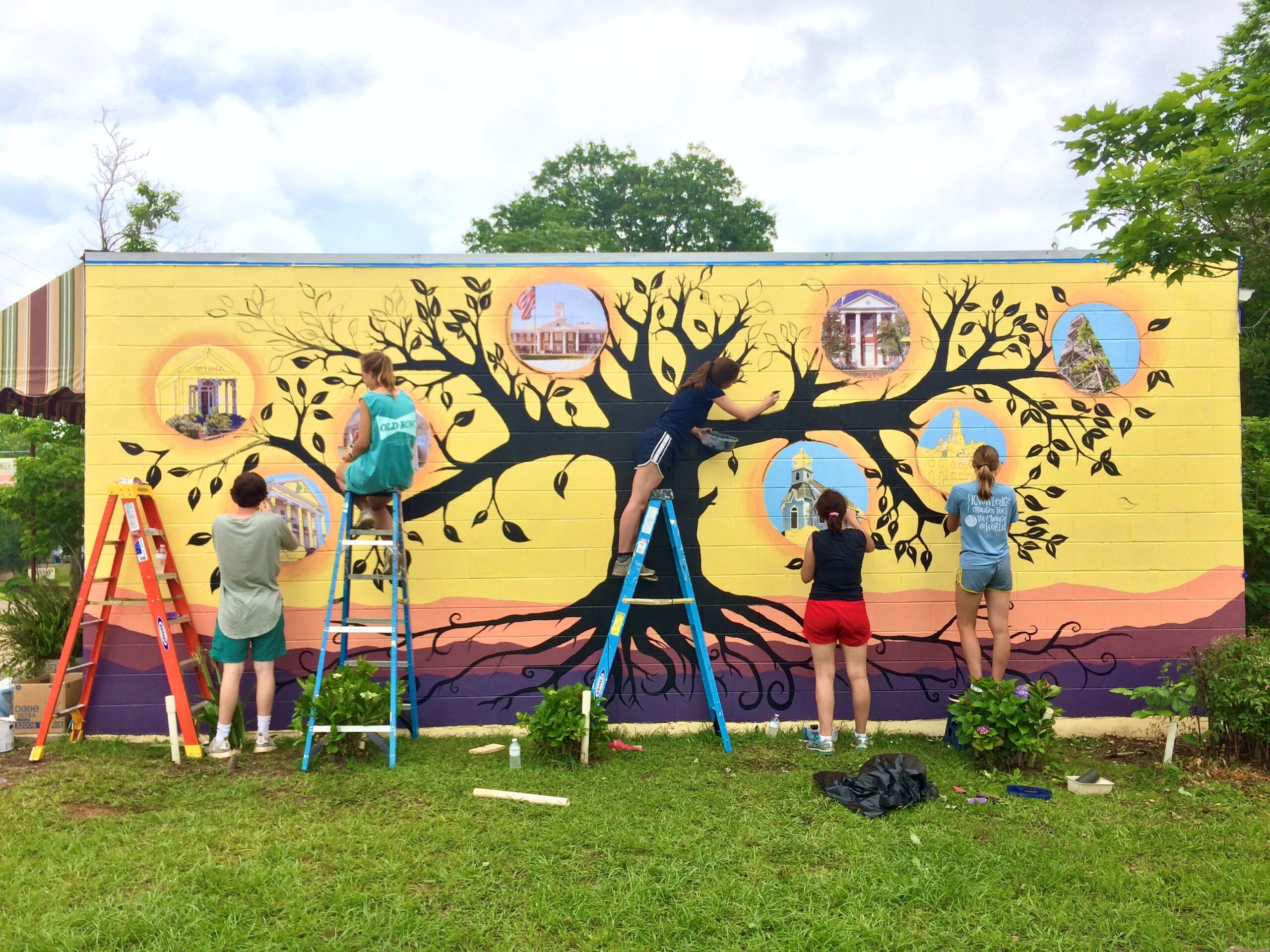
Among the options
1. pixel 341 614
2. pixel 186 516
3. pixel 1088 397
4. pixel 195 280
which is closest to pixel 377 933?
pixel 341 614

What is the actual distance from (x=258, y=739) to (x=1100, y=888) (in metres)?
4.62

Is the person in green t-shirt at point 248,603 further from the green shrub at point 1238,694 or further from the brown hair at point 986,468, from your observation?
the green shrub at point 1238,694

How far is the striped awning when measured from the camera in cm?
528

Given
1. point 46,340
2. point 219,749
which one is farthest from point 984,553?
point 46,340

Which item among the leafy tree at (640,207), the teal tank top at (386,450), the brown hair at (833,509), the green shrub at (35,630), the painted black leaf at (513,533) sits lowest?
the green shrub at (35,630)

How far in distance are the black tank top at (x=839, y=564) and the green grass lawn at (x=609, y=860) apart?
1033mm

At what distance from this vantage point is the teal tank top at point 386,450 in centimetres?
473

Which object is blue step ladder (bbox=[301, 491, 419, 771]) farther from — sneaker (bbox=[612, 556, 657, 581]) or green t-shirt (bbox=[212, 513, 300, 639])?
sneaker (bbox=[612, 556, 657, 581])

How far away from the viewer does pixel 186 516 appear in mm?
5141

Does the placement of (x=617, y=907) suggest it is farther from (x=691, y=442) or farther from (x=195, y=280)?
(x=195, y=280)

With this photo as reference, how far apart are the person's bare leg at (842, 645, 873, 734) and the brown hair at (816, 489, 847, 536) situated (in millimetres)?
756

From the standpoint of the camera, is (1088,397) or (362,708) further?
(1088,397)

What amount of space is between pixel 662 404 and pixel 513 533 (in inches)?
52.9

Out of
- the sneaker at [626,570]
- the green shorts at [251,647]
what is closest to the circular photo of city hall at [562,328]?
the sneaker at [626,570]
